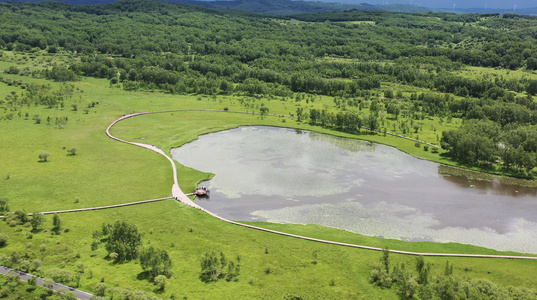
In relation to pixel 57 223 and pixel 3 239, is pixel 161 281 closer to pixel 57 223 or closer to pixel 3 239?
pixel 57 223

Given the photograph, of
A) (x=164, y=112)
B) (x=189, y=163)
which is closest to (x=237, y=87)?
(x=164, y=112)

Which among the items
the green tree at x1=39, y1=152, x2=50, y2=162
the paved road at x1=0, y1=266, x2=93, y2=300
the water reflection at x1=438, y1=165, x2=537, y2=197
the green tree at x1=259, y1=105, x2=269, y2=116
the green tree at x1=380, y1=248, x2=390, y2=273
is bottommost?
the paved road at x1=0, y1=266, x2=93, y2=300

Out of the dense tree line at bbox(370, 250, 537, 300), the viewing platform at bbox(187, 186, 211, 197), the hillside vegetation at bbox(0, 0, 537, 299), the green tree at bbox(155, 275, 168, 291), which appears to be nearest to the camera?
the dense tree line at bbox(370, 250, 537, 300)

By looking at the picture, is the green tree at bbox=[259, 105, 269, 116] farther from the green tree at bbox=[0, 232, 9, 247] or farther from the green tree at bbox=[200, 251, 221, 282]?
the green tree at bbox=[0, 232, 9, 247]

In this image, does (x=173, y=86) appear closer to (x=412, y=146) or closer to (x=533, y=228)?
(x=412, y=146)

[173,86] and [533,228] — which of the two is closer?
[533,228]

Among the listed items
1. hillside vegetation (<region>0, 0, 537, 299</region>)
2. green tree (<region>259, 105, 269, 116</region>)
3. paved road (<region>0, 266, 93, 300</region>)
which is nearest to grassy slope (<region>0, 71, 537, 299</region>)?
hillside vegetation (<region>0, 0, 537, 299</region>)

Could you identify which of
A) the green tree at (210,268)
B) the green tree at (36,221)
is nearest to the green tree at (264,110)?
the green tree at (36,221)

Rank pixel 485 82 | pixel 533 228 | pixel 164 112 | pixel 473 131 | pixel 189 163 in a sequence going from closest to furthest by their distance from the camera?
pixel 533 228 → pixel 189 163 → pixel 473 131 → pixel 164 112 → pixel 485 82
